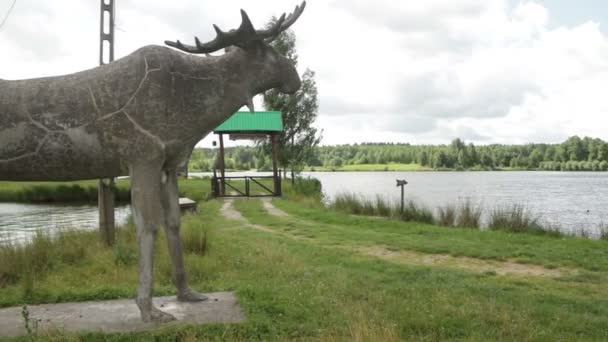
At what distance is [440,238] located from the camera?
11.2 meters

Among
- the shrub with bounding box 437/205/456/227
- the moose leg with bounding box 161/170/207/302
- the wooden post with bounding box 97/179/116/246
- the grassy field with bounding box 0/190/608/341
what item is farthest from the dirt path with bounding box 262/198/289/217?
the moose leg with bounding box 161/170/207/302

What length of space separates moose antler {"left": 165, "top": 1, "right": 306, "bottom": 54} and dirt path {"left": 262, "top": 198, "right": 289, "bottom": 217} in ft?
39.1

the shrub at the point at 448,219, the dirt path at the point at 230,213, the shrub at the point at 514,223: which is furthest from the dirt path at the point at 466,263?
the dirt path at the point at 230,213

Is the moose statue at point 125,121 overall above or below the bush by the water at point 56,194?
above

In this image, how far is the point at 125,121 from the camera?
4.22m

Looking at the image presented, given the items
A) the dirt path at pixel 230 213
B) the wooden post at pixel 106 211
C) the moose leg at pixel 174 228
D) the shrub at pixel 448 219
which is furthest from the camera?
the dirt path at pixel 230 213

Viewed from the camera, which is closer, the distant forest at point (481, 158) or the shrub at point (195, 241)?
the shrub at point (195, 241)

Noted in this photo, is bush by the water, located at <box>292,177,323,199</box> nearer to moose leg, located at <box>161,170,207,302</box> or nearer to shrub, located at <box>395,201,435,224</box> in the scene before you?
shrub, located at <box>395,201,435,224</box>

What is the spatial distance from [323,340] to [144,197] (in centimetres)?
202

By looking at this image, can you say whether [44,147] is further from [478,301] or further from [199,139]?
[478,301]

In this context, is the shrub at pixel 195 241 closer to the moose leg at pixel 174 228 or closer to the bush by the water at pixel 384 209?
the moose leg at pixel 174 228

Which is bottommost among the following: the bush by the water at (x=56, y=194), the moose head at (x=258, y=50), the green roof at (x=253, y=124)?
the bush by the water at (x=56, y=194)

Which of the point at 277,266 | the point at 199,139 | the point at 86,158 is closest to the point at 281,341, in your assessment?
the point at 199,139

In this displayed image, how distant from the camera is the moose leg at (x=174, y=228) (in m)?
4.82
